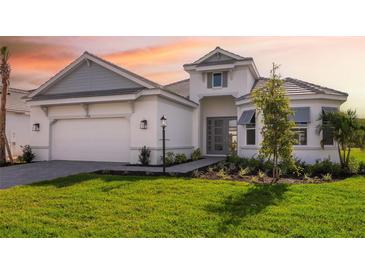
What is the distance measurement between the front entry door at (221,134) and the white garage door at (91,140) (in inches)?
263

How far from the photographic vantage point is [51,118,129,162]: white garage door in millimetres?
15078

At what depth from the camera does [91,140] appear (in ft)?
51.7

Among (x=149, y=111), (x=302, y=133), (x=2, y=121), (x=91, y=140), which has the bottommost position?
(x=91, y=140)

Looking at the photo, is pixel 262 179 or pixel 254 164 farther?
pixel 254 164

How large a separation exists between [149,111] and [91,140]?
398 cm

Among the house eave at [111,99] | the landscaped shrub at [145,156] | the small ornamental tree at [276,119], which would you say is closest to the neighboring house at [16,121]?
the house eave at [111,99]

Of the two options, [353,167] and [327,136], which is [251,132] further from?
[353,167]

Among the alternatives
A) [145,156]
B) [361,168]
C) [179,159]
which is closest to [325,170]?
[361,168]

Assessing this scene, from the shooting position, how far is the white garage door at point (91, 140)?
15.1 m

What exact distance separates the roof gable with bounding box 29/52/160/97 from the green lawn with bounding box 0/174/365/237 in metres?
6.79

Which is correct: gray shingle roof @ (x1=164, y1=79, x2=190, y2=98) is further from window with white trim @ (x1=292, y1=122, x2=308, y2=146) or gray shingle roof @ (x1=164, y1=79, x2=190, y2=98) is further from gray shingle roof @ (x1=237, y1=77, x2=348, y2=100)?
window with white trim @ (x1=292, y1=122, x2=308, y2=146)

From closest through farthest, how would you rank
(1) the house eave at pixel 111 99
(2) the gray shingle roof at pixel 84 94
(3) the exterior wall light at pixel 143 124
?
1. (1) the house eave at pixel 111 99
2. (3) the exterior wall light at pixel 143 124
3. (2) the gray shingle roof at pixel 84 94

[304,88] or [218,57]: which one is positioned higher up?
[218,57]

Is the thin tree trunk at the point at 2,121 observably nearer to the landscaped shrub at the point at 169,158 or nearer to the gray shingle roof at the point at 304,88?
the landscaped shrub at the point at 169,158
